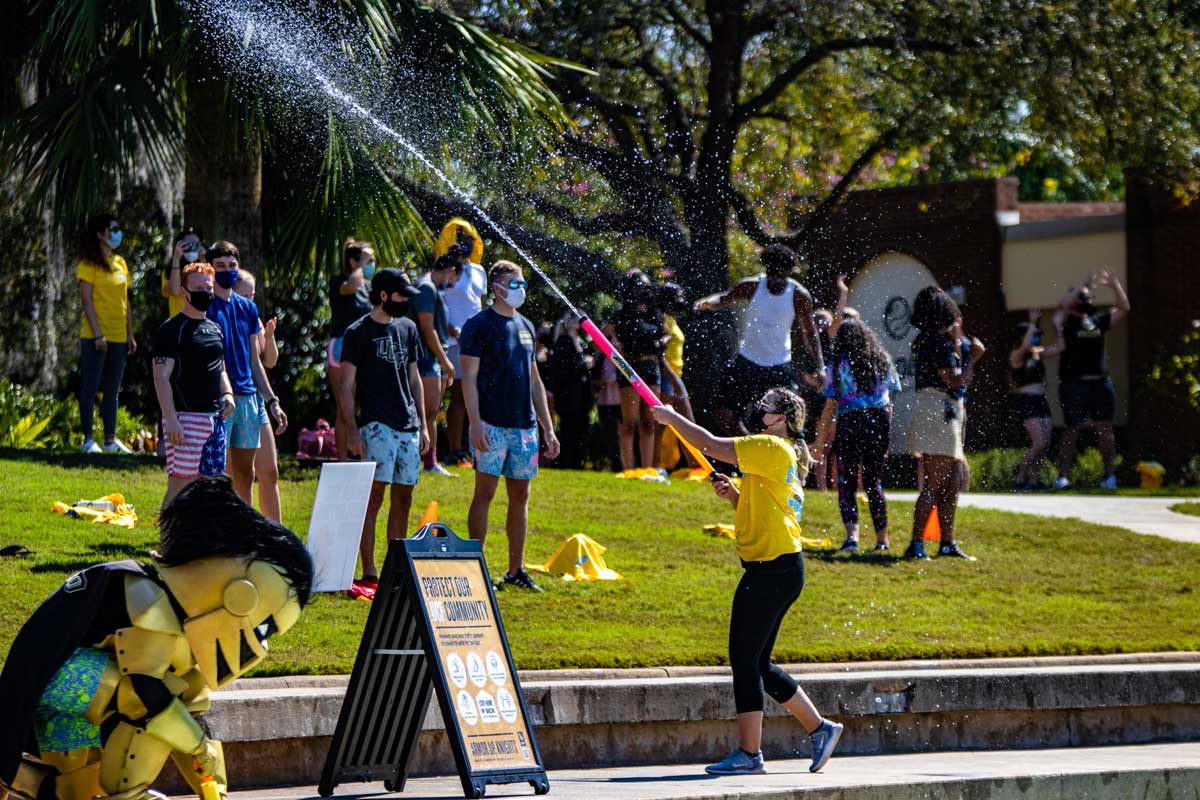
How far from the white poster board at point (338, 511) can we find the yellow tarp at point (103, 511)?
221 centimetres

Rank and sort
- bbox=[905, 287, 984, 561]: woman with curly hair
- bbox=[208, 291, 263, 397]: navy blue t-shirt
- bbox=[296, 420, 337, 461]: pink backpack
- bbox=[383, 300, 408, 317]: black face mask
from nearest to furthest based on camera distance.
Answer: bbox=[208, 291, 263, 397]: navy blue t-shirt
bbox=[383, 300, 408, 317]: black face mask
bbox=[905, 287, 984, 561]: woman with curly hair
bbox=[296, 420, 337, 461]: pink backpack

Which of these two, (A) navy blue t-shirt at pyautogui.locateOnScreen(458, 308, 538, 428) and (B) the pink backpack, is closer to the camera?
(A) navy blue t-shirt at pyautogui.locateOnScreen(458, 308, 538, 428)

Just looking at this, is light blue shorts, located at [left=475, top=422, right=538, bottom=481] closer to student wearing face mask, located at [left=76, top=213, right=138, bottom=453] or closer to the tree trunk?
the tree trunk

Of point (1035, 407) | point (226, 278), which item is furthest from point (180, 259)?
point (1035, 407)

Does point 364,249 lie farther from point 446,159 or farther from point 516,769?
point 516,769

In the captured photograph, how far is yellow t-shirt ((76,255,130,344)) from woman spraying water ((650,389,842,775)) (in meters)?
7.24

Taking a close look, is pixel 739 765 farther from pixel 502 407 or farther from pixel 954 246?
pixel 954 246

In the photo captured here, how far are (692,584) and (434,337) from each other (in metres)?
2.68

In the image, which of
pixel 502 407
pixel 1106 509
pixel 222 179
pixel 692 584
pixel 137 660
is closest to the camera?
pixel 137 660

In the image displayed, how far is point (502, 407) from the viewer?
30.9 feet

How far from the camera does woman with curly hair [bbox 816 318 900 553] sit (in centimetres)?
1165

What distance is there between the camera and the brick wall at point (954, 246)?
25.5m

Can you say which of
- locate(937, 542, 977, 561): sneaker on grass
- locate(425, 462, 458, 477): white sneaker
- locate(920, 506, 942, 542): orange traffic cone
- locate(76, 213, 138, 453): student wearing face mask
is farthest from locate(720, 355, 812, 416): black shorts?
locate(76, 213, 138, 453): student wearing face mask

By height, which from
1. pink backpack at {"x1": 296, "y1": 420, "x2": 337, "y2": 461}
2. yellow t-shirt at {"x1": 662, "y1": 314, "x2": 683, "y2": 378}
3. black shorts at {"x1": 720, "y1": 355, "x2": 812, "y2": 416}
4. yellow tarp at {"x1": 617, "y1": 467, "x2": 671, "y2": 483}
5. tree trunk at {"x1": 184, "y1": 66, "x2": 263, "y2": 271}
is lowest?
yellow tarp at {"x1": 617, "y1": 467, "x2": 671, "y2": 483}
